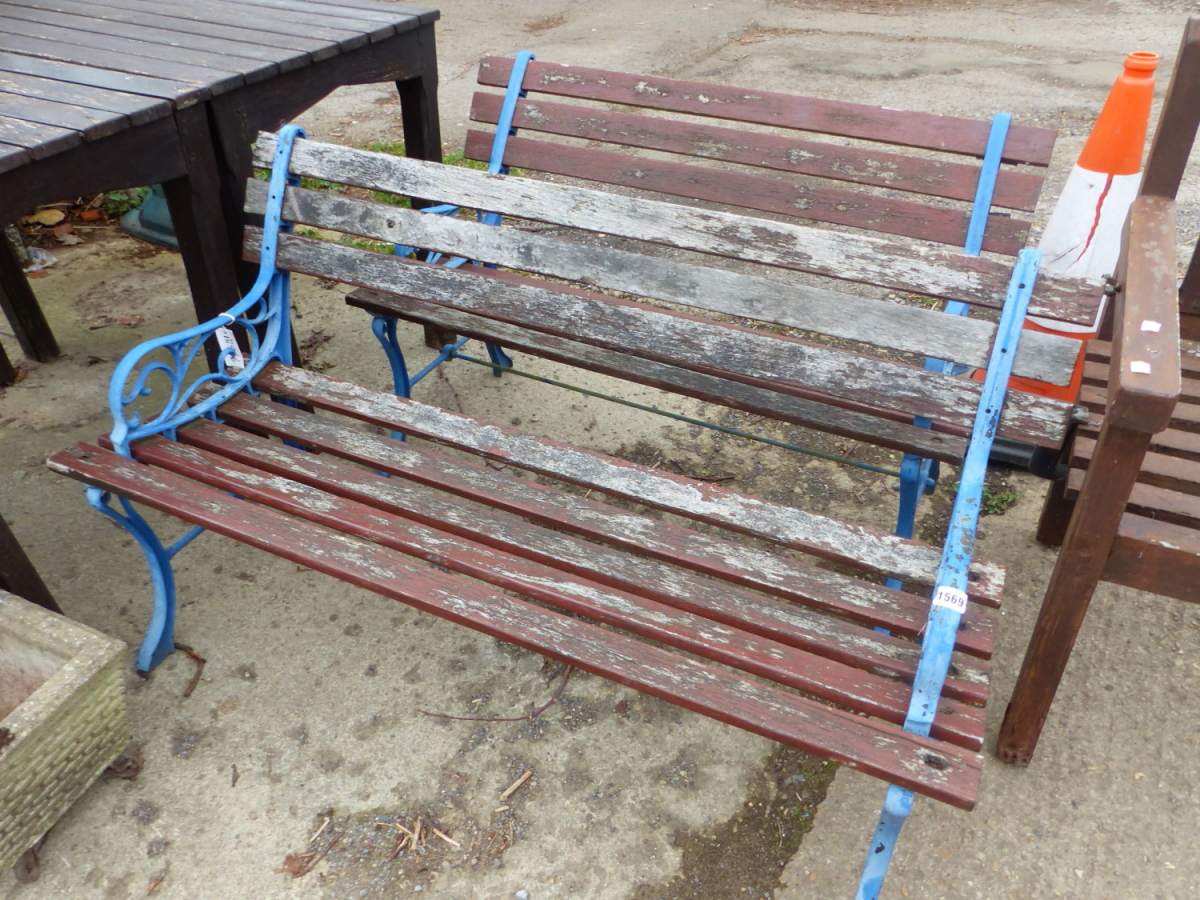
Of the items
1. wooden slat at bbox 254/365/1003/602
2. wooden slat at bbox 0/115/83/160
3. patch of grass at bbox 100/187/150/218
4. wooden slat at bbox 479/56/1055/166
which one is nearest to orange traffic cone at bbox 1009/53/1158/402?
wooden slat at bbox 479/56/1055/166

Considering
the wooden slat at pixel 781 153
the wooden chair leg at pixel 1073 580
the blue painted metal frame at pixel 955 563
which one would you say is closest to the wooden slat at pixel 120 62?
the wooden slat at pixel 781 153

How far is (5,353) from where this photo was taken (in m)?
3.30

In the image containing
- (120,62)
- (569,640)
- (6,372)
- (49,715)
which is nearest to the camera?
(569,640)

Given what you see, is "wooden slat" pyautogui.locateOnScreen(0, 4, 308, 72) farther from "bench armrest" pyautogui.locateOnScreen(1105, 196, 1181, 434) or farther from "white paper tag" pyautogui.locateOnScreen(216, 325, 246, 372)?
"bench armrest" pyautogui.locateOnScreen(1105, 196, 1181, 434)

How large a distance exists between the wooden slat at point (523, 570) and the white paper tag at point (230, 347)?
0.99ft

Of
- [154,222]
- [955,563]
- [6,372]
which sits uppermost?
[955,563]

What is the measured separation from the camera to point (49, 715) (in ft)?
5.61

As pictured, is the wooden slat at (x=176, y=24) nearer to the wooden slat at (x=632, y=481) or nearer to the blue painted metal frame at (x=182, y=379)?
the blue painted metal frame at (x=182, y=379)

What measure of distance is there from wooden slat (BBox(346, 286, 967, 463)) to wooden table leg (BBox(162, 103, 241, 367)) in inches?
14.7

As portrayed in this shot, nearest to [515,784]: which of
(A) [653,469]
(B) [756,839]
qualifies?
(B) [756,839]

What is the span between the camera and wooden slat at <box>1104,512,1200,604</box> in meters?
1.63

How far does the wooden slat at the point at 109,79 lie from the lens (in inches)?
→ 89.0

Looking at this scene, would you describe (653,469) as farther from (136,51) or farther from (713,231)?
(136,51)

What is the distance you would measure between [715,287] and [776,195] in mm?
543
